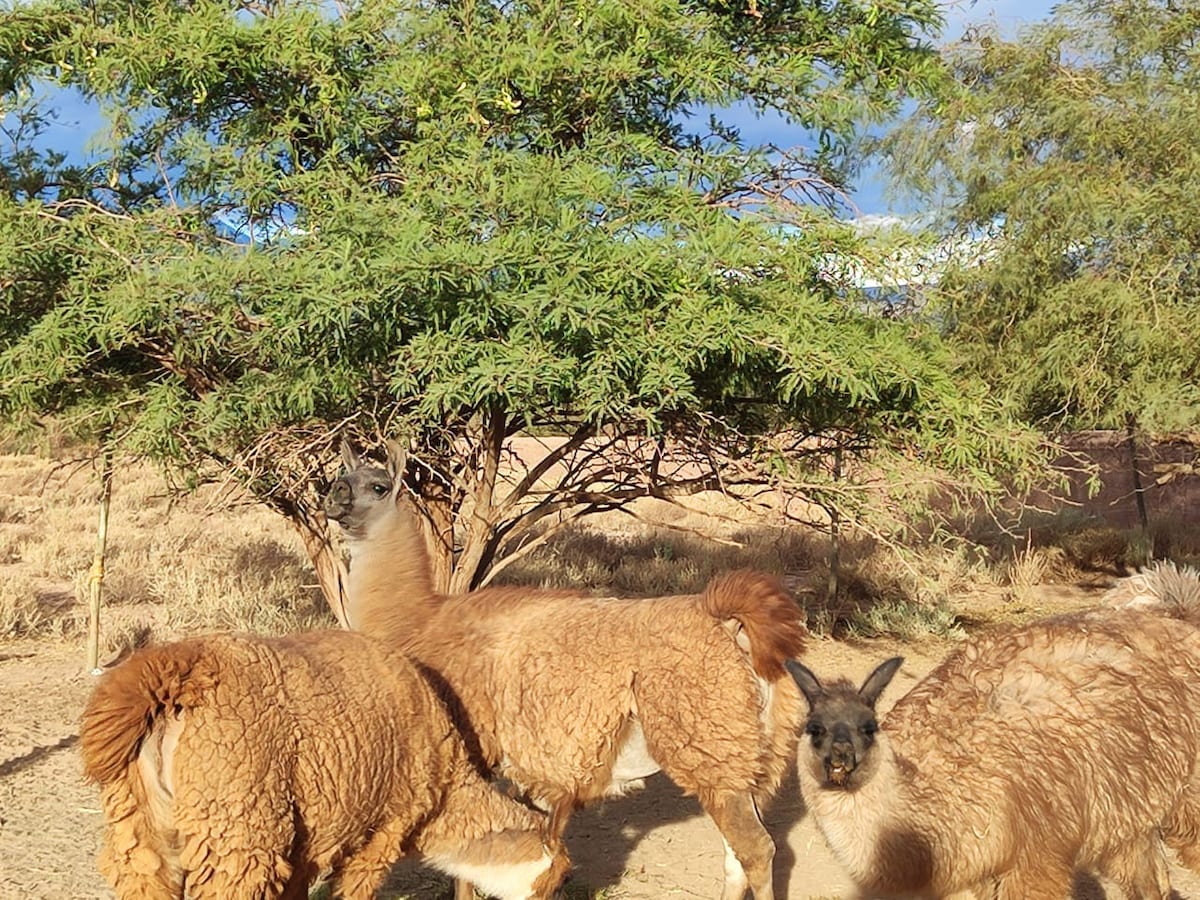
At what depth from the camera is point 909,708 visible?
16.7ft

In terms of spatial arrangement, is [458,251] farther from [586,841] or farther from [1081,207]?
[1081,207]

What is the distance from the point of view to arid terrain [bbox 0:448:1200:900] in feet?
20.6

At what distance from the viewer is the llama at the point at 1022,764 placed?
4.30 meters

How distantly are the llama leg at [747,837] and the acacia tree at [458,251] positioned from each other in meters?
2.13

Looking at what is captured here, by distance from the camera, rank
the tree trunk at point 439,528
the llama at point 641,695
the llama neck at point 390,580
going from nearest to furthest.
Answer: the llama at point 641,695 → the llama neck at point 390,580 → the tree trunk at point 439,528

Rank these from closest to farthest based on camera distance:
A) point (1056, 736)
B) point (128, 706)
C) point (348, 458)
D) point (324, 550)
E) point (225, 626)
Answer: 1. point (128, 706)
2. point (1056, 736)
3. point (348, 458)
4. point (324, 550)
5. point (225, 626)

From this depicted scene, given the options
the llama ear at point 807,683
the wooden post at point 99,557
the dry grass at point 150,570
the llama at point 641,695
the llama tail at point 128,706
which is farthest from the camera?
the dry grass at point 150,570

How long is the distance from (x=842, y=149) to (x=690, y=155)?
4.48 feet

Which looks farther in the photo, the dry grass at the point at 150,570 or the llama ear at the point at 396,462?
the dry grass at the point at 150,570

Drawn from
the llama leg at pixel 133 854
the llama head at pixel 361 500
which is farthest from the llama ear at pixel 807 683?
the llama head at pixel 361 500

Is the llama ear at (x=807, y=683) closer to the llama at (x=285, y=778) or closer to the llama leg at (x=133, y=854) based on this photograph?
the llama at (x=285, y=778)

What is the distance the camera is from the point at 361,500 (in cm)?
636

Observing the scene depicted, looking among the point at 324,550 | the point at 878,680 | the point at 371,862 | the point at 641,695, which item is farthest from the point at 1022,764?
the point at 324,550

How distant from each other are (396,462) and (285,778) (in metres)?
2.99
